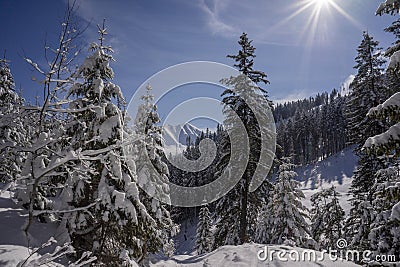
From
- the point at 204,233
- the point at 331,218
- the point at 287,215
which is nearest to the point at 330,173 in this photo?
the point at 204,233

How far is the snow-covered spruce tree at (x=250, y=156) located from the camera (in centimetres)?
1555

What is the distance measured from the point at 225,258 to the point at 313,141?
263 feet

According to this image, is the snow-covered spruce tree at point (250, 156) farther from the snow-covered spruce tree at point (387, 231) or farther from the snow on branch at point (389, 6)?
the snow on branch at point (389, 6)

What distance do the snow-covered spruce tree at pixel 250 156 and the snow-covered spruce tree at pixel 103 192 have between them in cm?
713

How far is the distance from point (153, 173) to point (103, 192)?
291 inches

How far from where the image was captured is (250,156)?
15.6 m

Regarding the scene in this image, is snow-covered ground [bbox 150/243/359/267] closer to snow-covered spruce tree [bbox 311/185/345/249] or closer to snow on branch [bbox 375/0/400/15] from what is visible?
snow on branch [bbox 375/0/400/15]

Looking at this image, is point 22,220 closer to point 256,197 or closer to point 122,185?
point 122,185

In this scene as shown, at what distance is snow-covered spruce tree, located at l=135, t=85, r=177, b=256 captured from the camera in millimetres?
13852

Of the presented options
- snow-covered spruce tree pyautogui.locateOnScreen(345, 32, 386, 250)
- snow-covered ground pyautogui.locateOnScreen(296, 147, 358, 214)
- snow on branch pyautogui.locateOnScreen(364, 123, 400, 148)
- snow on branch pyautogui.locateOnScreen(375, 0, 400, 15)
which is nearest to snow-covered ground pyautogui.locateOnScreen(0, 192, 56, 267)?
snow on branch pyautogui.locateOnScreen(364, 123, 400, 148)

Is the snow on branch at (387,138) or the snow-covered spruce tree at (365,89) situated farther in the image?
the snow-covered spruce tree at (365,89)

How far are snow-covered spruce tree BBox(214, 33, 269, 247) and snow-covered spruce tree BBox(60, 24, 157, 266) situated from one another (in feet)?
23.4

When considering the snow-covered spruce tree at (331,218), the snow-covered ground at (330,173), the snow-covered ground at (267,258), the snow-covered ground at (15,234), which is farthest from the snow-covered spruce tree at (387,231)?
the snow-covered ground at (330,173)

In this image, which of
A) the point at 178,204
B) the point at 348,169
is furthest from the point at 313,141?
the point at 178,204
